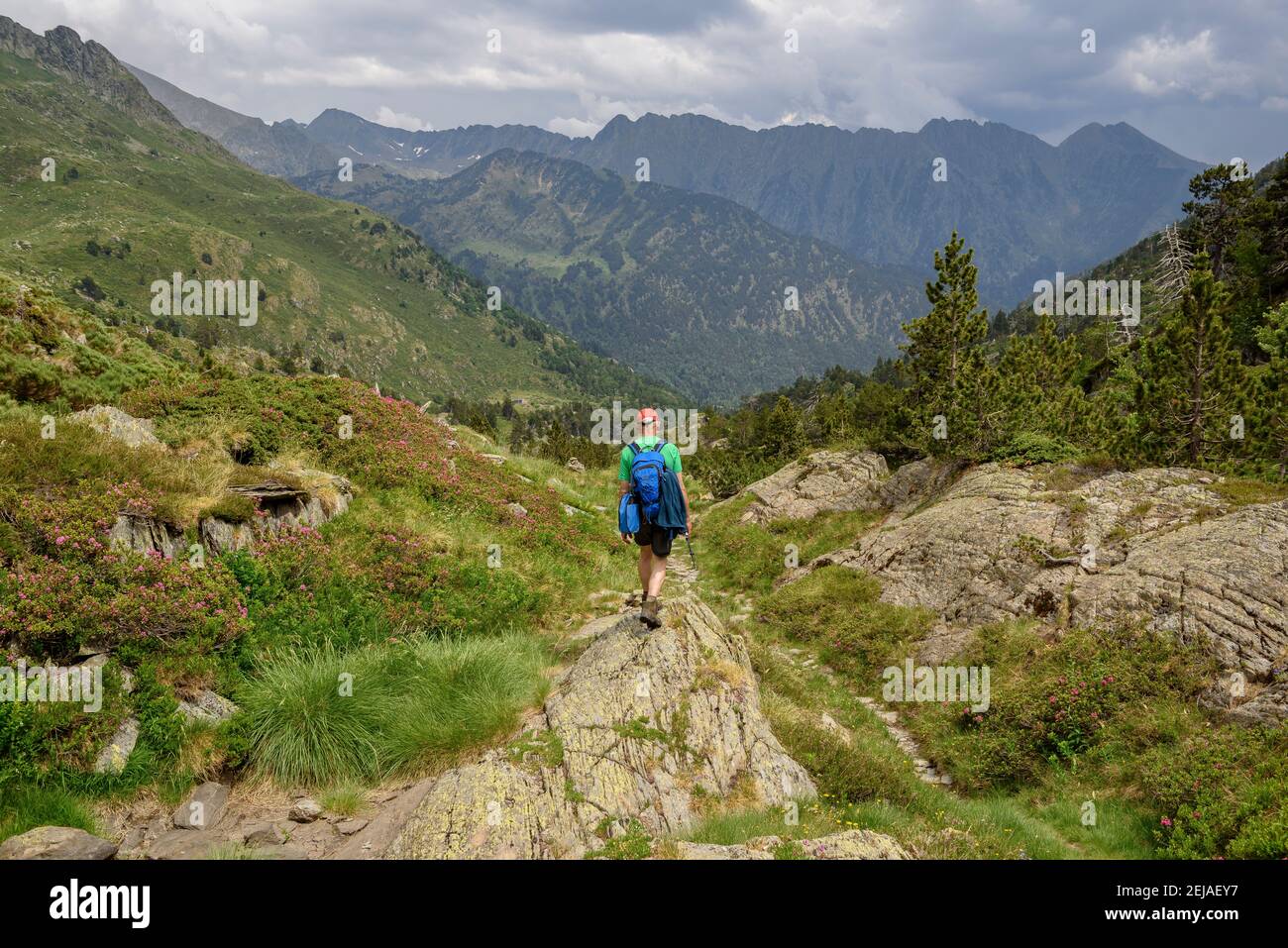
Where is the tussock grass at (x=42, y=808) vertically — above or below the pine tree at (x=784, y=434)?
below

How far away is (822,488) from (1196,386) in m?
12.7

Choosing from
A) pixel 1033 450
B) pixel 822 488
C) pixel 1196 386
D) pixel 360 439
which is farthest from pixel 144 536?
pixel 1196 386

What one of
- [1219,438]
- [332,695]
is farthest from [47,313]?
[1219,438]

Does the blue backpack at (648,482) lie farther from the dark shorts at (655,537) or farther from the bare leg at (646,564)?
the bare leg at (646,564)

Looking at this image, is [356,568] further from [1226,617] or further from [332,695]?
[1226,617]

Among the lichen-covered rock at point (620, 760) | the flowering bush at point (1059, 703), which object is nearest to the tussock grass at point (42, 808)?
the lichen-covered rock at point (620, 760)

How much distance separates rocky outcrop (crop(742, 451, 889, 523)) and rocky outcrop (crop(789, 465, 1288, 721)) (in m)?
5.27

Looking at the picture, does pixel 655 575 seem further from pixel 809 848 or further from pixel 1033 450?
pixel 1033 450

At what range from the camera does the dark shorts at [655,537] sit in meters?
9.65

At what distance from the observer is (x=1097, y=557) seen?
47.3 feet

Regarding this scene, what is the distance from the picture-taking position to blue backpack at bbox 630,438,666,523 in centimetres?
937

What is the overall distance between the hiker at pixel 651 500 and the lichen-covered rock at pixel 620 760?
82cm

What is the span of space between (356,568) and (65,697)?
508 cm
